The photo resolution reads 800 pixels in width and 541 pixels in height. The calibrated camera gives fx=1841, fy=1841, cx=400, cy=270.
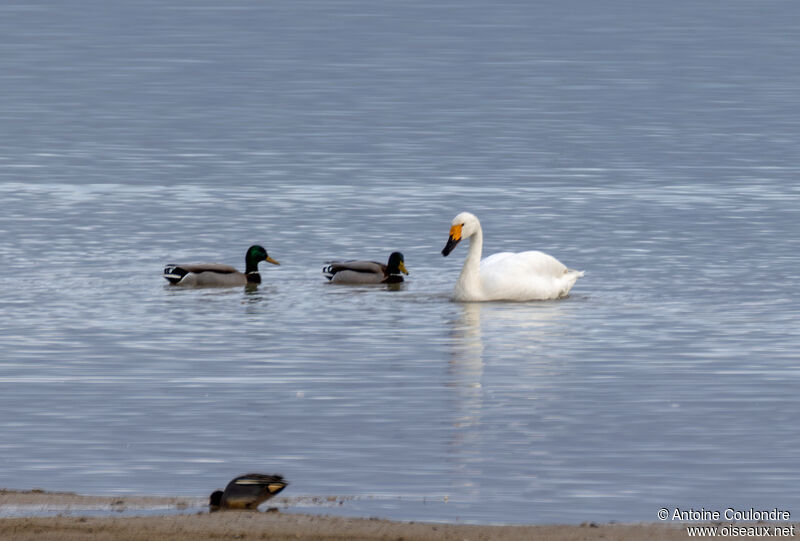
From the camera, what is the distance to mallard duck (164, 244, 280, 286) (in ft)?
79.1

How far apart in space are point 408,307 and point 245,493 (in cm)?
1072

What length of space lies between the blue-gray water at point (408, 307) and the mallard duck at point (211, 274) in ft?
0.84

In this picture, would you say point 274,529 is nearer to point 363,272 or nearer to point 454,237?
point 363,272

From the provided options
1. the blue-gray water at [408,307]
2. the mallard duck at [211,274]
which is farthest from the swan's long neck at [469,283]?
the mallard duck at [211,274]

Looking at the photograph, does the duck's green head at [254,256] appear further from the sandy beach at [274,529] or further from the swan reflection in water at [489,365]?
the sandy beach at [274,529]

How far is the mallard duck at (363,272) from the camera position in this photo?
24.2m

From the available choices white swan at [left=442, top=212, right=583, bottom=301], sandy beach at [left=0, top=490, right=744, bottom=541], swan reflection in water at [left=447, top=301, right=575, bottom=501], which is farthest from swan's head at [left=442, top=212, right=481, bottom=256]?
sandy beach at [left=0, top=490, right=744, bottom=541]

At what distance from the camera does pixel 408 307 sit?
22594mm

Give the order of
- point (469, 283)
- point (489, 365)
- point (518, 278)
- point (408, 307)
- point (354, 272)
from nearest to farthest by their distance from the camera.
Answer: point (489, 365)
point (408, 307)
point (469, 283)
point (518, 278)
point (354, 272)

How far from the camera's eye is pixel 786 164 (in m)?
39.8

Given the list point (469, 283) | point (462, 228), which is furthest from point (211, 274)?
point (469, 283)

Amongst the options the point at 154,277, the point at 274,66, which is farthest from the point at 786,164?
the point at 274,66

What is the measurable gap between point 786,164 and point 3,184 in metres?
16.6

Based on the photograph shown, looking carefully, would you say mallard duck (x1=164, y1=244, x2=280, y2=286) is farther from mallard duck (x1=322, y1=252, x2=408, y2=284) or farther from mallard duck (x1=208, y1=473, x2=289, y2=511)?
mallard duck (x1=208, y1=473, x2=289, y2=511)
